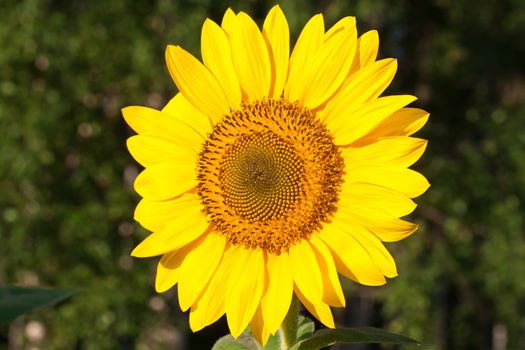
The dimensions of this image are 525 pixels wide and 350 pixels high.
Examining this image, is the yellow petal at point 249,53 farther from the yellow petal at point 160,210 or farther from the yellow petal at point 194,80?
the yellow petal at point 160,210

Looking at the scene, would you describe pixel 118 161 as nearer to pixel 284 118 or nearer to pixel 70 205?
pixel 70 205

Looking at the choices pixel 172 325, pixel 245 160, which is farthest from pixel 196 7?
pixel 245 160

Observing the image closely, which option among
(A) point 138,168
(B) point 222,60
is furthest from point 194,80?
(A) point 138,168

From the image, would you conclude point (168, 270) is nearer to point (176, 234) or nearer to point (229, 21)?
point (176, 234)

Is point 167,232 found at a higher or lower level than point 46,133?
lower

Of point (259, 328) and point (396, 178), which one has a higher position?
point (396, 178)

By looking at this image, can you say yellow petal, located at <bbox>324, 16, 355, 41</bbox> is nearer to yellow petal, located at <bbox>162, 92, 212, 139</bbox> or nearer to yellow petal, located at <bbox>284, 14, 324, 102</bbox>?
yellow petal, located at <bbox>284, 14, 324, 102</bbox>
